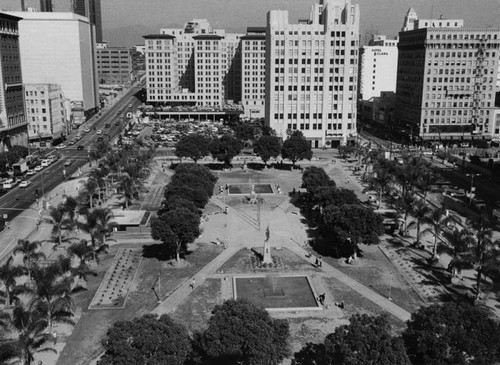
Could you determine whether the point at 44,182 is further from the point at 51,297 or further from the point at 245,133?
the point at 245,133

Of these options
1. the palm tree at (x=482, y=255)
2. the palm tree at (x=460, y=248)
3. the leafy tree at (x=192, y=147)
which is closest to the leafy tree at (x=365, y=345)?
the palm tree at (x=482, y=255)

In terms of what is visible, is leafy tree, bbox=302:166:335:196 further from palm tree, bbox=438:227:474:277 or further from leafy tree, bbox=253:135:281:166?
leafy tree, bbox=253:135:281:166

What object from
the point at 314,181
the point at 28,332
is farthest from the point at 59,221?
the point at 314,181

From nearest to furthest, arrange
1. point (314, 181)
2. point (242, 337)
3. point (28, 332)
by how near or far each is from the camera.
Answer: point (242, 337), point (28, 332), point (314, 181)

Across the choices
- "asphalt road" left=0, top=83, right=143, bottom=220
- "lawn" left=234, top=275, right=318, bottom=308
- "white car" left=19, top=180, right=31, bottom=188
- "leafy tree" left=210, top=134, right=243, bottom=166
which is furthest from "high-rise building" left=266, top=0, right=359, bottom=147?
"lawn" left=234, top=275, right=318, bottom=308

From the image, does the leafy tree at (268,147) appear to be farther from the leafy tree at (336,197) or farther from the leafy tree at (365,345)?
the leafy tree at (365,345)

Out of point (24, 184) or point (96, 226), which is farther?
point (24, 184)

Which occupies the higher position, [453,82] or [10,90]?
[453,82]
